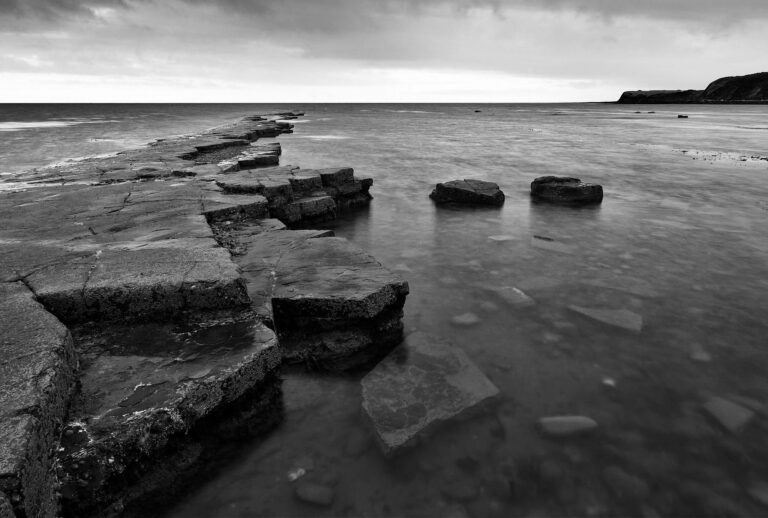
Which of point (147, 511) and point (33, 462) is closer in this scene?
point (33, 462)

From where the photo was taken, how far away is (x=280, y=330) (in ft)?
9.87

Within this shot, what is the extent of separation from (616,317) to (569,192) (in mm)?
5005

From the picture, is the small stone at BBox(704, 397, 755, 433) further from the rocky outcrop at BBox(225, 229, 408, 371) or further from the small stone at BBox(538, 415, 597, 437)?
the rocky outcrop at BBox(225, 229, 408, 371)

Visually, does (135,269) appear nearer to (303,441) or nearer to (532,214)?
(303,441)

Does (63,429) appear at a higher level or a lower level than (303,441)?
higher

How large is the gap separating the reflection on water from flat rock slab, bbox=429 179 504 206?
4.71ft

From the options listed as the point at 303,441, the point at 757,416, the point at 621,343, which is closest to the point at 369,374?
the point at 303,441

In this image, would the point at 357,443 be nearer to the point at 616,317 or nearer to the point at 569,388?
the point at 569,388

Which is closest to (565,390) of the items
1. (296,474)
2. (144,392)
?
(296,474)

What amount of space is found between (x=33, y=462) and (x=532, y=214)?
22.7ft

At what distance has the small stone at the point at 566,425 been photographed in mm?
2301

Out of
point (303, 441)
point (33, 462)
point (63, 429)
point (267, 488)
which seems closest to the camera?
point (33, 462)

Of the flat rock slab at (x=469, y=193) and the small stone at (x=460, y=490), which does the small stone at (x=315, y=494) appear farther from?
the flat rock slab at (x=469, y=193)

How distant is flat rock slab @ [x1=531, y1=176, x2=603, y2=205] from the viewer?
25.7 ft
